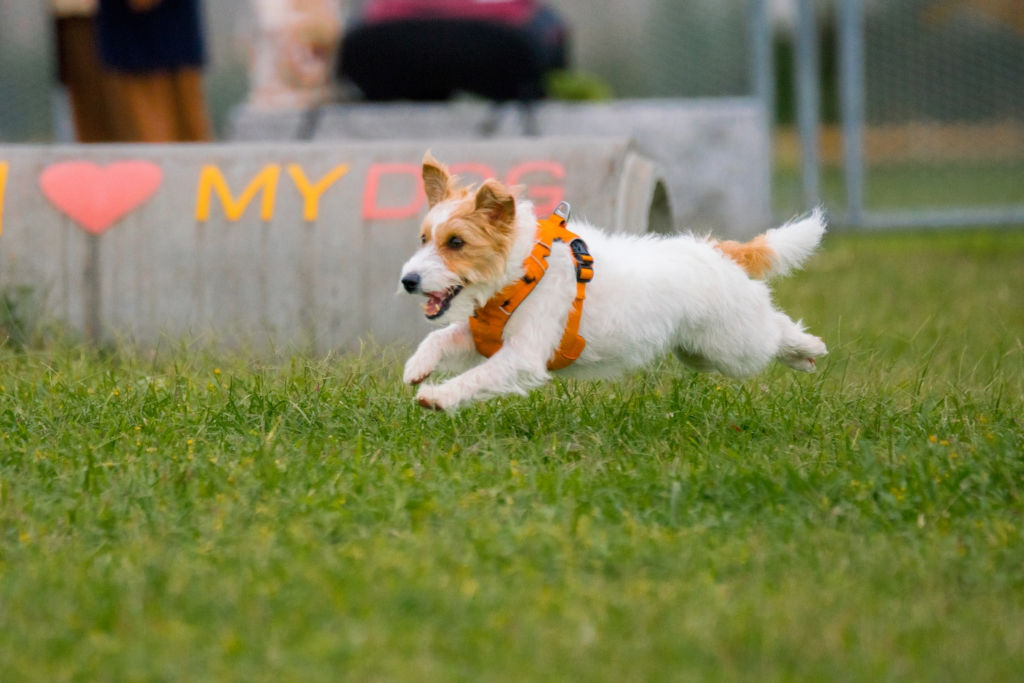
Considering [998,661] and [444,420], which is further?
[444,420]

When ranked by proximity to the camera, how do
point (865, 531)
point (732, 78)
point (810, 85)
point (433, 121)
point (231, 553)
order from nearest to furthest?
1. point (231, 553)
2. point (865, 531)
3. point (433, 121)
4. point (810, 85)
5. point (732, 78)

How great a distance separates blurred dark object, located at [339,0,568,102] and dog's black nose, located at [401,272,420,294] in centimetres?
672

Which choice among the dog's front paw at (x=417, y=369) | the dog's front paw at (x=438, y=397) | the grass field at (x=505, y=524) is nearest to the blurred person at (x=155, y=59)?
the grass field at (x=505, y=524)

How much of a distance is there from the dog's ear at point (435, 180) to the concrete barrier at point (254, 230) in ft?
5.00

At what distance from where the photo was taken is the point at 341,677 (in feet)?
9.28

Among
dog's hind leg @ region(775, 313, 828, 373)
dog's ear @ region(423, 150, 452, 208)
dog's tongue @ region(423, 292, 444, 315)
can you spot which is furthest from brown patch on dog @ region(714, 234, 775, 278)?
dog's tongue @ region(423, 292, 444, 315)

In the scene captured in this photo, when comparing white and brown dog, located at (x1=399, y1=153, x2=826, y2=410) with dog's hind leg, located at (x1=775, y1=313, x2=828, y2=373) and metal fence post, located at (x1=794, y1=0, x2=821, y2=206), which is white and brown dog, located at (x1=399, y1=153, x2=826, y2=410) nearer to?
dog's hind leg, located at (x1=775, y1=313, x2=828, y2=373)

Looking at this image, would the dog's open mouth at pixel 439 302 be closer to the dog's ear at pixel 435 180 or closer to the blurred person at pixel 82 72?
the dog's ear at pixel 435 180

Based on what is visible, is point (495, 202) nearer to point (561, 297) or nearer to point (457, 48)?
point (561, 297)

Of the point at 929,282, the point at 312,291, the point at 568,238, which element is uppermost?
the point at 568,238

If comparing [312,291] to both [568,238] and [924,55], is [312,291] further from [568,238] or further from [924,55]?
[924,55]

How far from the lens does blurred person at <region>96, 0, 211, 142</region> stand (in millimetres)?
8594

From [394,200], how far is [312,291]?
1.93 feet

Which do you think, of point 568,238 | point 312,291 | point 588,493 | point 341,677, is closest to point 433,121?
point 312,291
